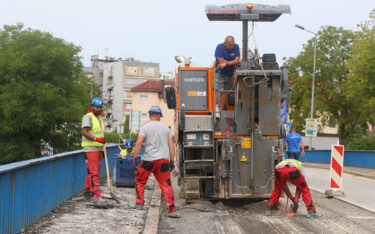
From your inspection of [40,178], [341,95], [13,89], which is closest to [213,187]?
[40,178]

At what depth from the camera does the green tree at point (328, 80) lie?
55.2m

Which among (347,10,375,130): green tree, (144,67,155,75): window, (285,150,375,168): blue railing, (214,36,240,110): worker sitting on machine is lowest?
(285,150,375,168): blue railing

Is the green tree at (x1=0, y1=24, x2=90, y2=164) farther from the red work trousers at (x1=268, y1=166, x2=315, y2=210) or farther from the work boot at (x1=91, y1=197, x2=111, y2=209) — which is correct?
the red work trousers at (x1=268, y1=166, x2=315, y2=210)

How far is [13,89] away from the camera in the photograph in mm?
49281

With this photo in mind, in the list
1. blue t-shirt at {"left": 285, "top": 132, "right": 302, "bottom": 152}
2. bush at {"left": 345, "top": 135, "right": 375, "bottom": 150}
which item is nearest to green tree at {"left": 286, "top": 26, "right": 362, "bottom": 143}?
bush at {"left": 345, "top": 135, "right": 375, "bottom": 150}

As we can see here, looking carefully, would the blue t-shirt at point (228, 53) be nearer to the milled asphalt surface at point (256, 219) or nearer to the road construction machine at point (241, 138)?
the road construction machine at point (241, 138)

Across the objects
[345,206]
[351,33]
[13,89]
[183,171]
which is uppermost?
[351,33]

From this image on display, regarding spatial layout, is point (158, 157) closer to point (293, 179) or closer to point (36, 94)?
point (293, 179)

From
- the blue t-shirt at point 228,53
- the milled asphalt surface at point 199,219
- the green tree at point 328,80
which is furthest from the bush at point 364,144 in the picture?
the blue t-shirt at point 228,53

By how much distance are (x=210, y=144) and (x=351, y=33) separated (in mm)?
48672

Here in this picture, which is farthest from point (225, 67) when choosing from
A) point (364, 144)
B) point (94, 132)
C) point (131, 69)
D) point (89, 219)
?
point (131, 69)

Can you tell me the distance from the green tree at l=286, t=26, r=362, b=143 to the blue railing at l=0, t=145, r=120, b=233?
46156 millimetres

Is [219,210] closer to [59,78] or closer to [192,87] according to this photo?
[192,87]

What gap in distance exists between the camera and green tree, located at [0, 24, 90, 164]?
48531 millimetres
